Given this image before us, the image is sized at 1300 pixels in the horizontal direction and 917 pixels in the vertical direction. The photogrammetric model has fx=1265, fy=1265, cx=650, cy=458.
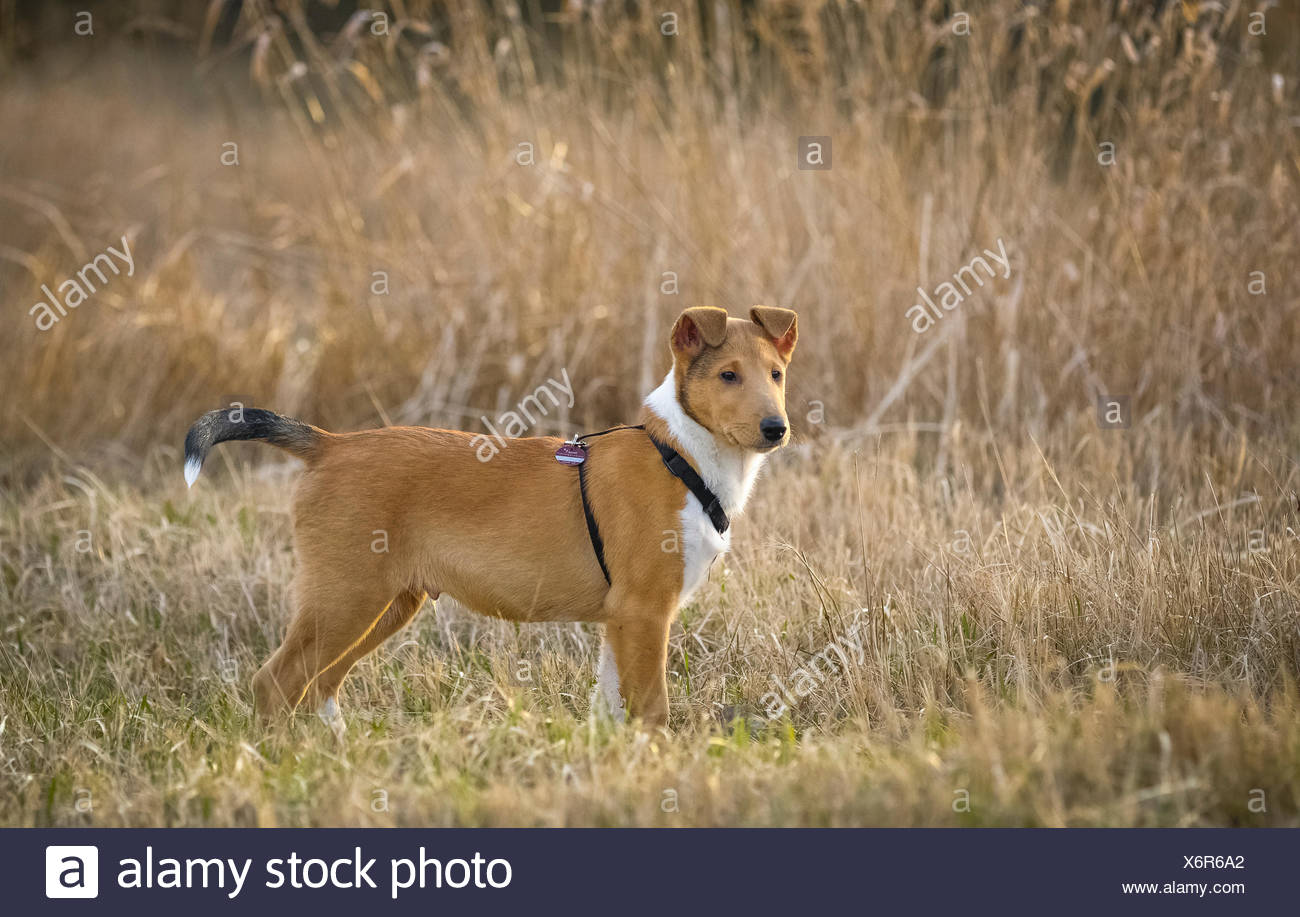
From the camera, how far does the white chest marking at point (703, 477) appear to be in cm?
406

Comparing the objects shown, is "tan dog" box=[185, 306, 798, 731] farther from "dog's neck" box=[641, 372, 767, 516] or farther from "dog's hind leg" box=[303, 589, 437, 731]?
"dog's hind leg" box=[303, 589, 437, 731]

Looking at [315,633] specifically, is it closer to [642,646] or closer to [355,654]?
[355,654]

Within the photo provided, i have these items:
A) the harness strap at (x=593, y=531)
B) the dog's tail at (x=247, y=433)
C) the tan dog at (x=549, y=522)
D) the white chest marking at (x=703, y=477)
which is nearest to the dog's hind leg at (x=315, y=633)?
the tan dog at (x=549, y=522)

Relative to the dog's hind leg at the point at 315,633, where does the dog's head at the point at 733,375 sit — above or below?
above

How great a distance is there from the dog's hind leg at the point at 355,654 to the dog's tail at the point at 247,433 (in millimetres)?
601

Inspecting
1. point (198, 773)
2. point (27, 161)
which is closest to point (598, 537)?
point (198, 773)

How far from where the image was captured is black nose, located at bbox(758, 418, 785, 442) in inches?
152

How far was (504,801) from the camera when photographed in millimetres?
3461

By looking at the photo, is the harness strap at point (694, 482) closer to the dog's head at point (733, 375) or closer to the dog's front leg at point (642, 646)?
the dog's head at point (733, 375)

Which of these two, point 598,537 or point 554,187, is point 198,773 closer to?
point 598,537

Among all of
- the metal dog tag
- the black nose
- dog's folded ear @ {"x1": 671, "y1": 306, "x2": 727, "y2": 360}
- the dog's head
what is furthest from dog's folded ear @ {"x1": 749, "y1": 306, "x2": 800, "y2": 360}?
the metal dog tag

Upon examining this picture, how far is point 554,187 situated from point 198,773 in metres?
4.59

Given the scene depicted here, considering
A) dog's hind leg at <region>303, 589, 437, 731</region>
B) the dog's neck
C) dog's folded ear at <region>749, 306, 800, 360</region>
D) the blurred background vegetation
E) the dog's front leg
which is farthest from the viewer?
the blurred background vegetation

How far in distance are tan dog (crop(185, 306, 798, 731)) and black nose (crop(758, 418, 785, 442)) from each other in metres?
0.12
